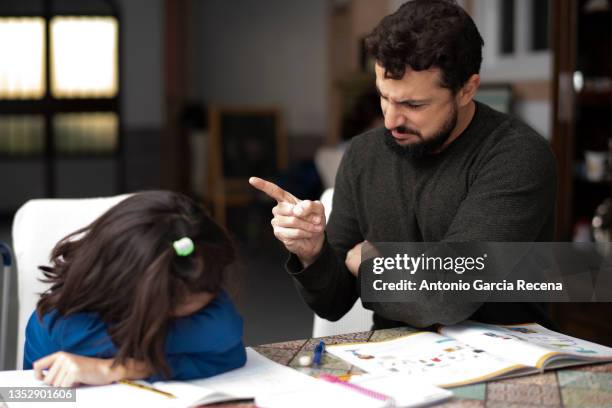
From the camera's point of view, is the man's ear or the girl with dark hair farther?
the man's ear

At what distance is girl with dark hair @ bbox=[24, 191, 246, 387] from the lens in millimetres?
1155

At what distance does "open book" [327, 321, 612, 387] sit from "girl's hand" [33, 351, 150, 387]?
35 cm

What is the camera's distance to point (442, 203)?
1.75 meters

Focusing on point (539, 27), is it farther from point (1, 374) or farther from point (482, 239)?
point (1, 374)

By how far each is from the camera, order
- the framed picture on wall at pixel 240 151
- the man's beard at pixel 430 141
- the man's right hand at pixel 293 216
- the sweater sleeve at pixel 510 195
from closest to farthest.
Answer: the man's right hand at pixel 293 216
the sweater sleeve at pixel 510 195
the man's beard at pixel 430 141
the framed picture on wall at pixel 240 151

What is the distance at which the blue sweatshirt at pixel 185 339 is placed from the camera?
1195mm

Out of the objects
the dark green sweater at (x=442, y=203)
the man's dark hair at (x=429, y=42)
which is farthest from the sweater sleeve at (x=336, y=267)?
the man's dark hair at (x=429, y=42)

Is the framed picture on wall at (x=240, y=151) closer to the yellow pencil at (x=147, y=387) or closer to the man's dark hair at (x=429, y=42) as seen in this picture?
the man's dark hair at (x=429, y=42)

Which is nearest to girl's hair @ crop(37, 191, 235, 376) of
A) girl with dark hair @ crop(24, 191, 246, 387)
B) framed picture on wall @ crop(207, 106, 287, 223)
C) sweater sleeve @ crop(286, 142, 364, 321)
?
girl with dark hair @ crop(24, 191, 246, 387)

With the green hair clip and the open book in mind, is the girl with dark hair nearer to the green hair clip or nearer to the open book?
the green hair clip

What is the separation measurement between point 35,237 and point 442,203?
0.86 metres

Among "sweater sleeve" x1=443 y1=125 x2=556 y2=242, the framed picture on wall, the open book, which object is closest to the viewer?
the open book

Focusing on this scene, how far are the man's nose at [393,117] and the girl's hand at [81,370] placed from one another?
789 mm

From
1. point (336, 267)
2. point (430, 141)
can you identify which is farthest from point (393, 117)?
point (336, 267)
